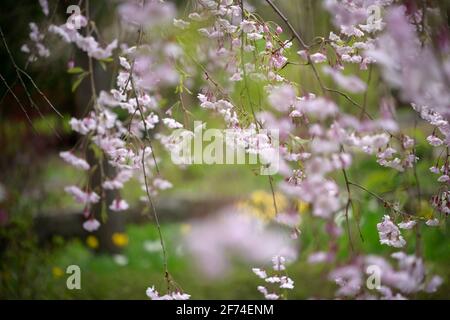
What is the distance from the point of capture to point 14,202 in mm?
3545

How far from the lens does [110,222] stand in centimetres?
397

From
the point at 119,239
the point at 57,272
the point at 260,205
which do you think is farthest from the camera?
the point at 260,205

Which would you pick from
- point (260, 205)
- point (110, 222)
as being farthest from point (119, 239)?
point (260, 205)

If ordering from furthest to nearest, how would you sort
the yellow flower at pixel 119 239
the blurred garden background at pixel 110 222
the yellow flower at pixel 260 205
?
the yellow flower at pixel 260 205, the yellow flower at pixel 119 239, the blurred garden background at pixel 110 222

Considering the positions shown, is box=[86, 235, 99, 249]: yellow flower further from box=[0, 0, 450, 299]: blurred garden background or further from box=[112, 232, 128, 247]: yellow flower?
box=[112, 232, 128, 247]: yellow flower

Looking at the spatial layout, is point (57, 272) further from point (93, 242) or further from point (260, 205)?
point (260, 205)

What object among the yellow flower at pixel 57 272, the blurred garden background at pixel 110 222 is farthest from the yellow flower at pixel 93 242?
the yellow flower at pixel 57 272

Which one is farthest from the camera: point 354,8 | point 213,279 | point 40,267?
point 213,279

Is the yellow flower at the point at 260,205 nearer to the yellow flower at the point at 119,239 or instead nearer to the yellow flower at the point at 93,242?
the yellow flower at the point at 119,239

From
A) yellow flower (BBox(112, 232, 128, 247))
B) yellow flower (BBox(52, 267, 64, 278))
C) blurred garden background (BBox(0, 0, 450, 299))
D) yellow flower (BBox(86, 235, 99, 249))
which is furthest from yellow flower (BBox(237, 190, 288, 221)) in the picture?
A: yellow flower (BBox(52, 267, 64, 278))

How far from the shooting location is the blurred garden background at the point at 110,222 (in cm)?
293
